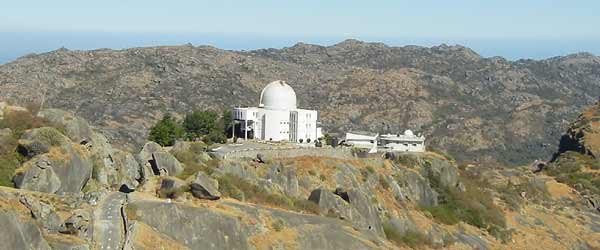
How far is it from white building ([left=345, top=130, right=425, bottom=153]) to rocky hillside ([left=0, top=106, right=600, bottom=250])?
3735 millimetres

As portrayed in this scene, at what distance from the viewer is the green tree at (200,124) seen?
97450mm

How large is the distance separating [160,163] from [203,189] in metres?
8.81

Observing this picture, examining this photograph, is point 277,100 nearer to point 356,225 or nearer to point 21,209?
point 356,225

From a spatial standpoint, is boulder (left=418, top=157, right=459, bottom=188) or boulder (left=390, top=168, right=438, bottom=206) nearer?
boulder (left=390, top=168, right=438, bottom=206)

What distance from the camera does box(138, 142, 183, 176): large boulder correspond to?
6762 cm

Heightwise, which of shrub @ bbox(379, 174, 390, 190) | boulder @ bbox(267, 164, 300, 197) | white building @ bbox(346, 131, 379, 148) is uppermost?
boulder @ bbox(267, 164, 300, 197)

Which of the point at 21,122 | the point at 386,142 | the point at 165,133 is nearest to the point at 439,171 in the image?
the point at 386,142

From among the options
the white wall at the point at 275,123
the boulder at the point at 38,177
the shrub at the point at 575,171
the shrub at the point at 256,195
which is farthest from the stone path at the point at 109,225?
the shrub at the point at 575,171

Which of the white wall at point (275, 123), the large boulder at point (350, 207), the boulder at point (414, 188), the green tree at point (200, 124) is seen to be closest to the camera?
the large boulder at point (350, 207)

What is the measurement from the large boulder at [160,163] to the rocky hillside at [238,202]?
10 centimetres

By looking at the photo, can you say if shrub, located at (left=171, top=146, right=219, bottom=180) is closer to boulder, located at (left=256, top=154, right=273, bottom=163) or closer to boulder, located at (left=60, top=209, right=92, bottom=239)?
boulder, located at (left=256, top=154, right=273, bottom=163)

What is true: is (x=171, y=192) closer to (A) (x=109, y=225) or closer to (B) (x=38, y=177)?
(B) (x=38, y=177)

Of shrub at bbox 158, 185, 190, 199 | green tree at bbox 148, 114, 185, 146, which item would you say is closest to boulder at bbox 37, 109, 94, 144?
→ shrub at bbox 158, 185, 190, 199

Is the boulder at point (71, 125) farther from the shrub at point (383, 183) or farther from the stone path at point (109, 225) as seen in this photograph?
the shrub at point (383, 183)
